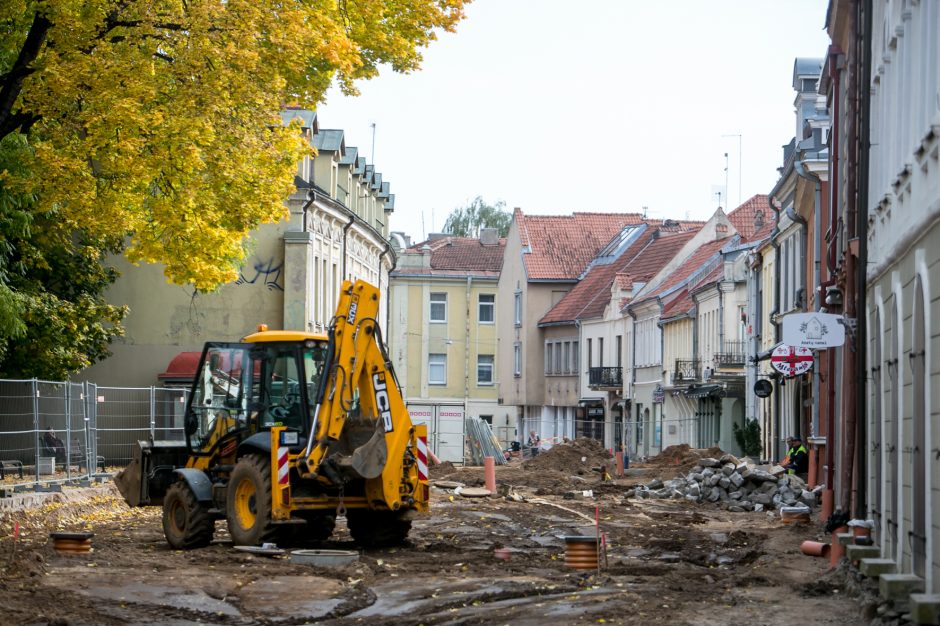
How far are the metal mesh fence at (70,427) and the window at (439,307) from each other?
48967 mm

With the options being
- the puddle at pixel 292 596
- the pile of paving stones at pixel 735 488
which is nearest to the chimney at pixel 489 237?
the pile of paving stones at pixel 735 488

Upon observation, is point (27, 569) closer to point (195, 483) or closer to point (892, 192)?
point (195, 483)

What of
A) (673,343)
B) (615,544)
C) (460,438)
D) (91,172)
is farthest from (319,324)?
(615,544)

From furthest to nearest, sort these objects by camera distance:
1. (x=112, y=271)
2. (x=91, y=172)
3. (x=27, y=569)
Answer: (x=112, y=271)
(x=91, y=172)
(x=27, y=569)

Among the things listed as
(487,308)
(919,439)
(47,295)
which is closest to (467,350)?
(487,308)

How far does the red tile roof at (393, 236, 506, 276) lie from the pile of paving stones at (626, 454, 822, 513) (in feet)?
159

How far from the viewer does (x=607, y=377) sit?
228ft

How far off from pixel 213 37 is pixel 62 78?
2055 mm

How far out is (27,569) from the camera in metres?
14.7

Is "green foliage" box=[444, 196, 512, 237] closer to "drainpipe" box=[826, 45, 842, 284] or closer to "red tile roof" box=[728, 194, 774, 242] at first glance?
"red tile roof" box=[728, 194, 774, 242]

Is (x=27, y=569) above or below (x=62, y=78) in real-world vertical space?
below

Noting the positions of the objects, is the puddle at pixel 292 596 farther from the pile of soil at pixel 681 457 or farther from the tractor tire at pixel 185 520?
the pile of soil at pixel 681 457

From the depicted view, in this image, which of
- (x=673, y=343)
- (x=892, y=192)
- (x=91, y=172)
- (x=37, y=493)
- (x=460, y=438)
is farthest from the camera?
(x=673, y=343)

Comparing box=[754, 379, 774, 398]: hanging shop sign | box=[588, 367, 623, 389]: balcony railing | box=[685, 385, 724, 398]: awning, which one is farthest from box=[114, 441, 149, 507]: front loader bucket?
box=[588, 367, 623, 389]: balcony railing
